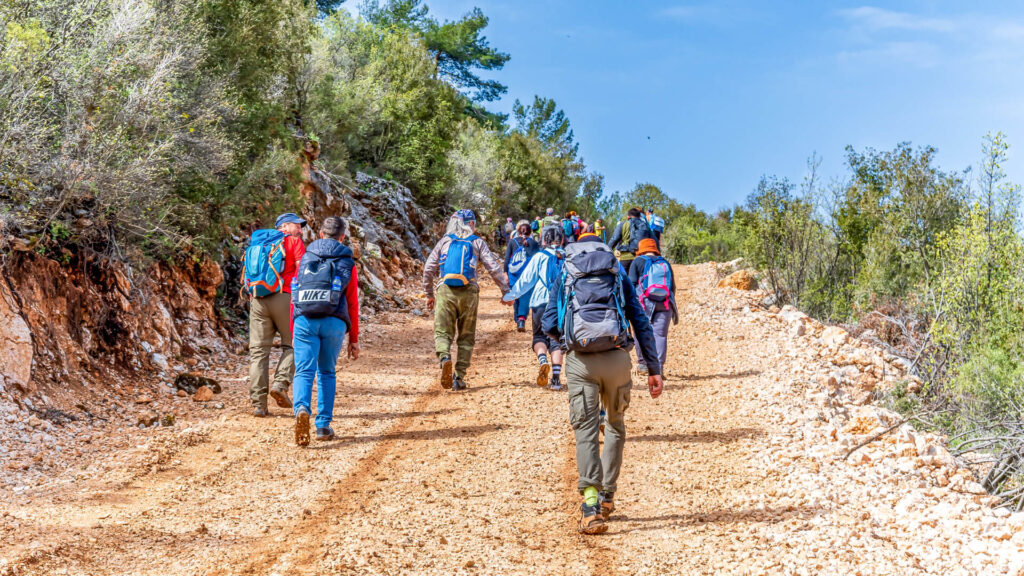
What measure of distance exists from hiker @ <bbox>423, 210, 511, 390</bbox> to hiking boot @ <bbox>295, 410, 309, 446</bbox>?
2625 millimetres

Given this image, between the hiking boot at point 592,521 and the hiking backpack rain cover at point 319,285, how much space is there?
3.25 m

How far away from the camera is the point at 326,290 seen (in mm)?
7414

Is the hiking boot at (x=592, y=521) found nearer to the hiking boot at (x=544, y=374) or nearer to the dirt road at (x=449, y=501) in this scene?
the dirt road at (x=449, y=501)

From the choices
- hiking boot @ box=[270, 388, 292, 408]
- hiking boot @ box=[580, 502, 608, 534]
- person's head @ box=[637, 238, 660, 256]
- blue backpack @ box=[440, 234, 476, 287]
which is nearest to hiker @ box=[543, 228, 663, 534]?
hiking boot @ box=[580, 502, 608, 534]

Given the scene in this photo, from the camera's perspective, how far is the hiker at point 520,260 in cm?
1265

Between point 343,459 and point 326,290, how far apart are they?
159 centimetres

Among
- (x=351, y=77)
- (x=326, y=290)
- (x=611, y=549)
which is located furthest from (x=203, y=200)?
(x=351, y=77)

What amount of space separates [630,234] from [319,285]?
16.2ft

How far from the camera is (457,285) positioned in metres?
9.66

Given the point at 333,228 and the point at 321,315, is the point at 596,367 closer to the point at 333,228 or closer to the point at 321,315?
the point at 321,315

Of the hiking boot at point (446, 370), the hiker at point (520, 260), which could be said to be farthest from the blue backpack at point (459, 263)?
the hiker at point (520, 260)

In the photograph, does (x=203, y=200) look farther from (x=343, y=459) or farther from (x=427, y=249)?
(x=427, y=249)

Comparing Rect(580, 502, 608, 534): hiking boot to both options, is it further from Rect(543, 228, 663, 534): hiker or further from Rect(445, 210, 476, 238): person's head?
Rect(445, 210, 476, 238): person's head

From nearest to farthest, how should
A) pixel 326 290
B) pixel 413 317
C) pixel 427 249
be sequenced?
pixel 326 290
pixel 413 317
pixel 427 249
